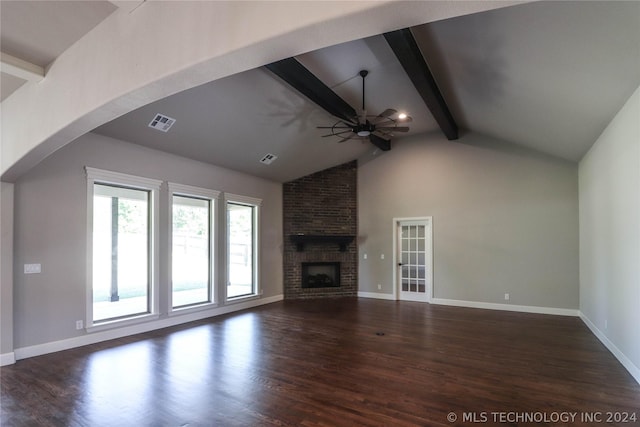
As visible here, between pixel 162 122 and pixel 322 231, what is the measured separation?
478 cm

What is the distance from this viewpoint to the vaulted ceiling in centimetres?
273

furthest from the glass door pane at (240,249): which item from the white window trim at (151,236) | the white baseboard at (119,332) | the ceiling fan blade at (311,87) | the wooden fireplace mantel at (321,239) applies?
the ceiling fan blade at (311,87)

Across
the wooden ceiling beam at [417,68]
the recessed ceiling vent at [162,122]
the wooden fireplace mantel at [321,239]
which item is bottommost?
the wooden fireplace mantel at [321,239]

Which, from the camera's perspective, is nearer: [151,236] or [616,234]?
[616,234]

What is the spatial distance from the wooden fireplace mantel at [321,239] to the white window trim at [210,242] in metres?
2.20

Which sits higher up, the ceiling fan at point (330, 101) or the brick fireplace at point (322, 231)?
the ceiling fan at point (330, 101)

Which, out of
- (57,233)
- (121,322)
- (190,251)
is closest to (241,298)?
(190,251)

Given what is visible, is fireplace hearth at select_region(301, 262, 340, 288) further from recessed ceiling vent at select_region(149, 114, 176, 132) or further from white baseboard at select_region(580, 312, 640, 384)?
white baseboard at select_region(580, 312, 640, 384)

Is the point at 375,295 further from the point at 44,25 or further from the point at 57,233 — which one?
the point at 44,25

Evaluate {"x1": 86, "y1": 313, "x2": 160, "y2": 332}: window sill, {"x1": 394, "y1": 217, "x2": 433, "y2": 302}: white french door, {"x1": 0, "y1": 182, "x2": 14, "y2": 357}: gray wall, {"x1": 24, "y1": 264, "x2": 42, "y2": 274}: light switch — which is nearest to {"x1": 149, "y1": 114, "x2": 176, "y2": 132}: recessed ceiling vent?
{"x1": 0, "y1": 182, "x2": 14, "y2": 357}: gray wall

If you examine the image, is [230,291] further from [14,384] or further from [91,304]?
[14,384]

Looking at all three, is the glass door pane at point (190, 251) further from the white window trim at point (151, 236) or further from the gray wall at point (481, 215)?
the gray wall at point (481, 215)

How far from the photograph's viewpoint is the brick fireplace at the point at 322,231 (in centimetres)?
849

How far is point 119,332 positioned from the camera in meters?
5.04
